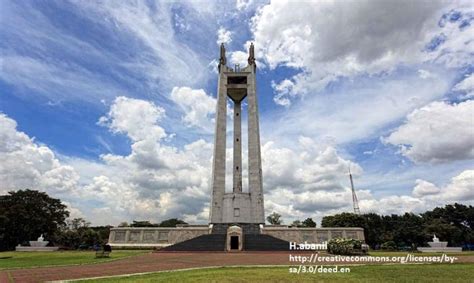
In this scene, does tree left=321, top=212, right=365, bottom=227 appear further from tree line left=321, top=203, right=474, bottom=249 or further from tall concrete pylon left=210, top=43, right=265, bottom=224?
tall concrete pylon left=210, top=43, right=265, bottom=224

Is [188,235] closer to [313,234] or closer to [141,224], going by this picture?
[313,234]

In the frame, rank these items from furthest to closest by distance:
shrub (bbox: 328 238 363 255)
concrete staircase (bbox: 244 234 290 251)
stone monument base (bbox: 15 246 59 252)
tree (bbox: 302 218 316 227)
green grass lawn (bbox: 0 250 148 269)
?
tree (bbox: 302 218 316 227) < stone monument base (bbox: 15 246 59 252) < concrete staircase (bbox: 244 234 290 251) < shrub (bbox: 328 238 363 255) < green grass lawn (bbox: 0 250 148 269)

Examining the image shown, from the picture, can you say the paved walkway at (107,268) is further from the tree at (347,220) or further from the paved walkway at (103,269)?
the tree at (347,220)

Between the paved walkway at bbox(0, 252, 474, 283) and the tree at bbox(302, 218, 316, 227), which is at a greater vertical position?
the tree at bbox(302, 218, 316, 227)

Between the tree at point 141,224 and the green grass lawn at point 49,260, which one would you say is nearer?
the green grass lawn at point 49,260

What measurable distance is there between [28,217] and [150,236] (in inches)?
855

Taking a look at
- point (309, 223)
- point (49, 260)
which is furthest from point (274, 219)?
point (49, 260)

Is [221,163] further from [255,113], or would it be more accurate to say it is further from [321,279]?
[321,279]

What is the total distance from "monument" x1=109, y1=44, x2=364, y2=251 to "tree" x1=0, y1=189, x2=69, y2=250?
56.5 ft

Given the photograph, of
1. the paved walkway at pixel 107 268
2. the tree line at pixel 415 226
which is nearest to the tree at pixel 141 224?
the tree line at pixel 415 226

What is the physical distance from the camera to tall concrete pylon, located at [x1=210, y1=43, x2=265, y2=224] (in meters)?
43.6

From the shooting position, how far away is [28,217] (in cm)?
4559

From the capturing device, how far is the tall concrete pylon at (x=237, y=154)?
143 ft

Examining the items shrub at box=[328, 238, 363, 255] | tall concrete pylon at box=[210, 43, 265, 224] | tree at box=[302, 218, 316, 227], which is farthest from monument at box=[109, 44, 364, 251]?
tree at box=[302, 218, 316, 227]
